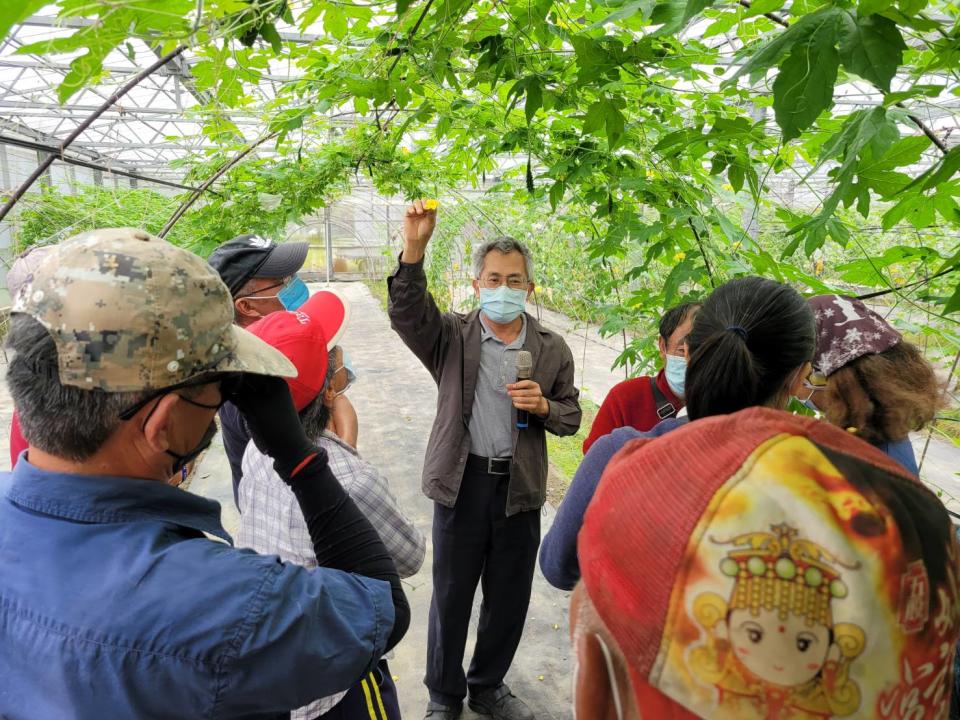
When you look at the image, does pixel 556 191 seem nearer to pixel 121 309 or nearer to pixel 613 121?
pixel 613 121

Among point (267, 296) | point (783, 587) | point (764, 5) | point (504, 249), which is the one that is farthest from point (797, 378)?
point (267, 296)

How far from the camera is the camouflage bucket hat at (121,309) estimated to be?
32.4 inches

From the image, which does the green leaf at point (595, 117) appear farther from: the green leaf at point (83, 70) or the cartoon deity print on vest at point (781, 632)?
the cartoon deity print on vest at point (781, 632)

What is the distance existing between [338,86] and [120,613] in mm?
1786

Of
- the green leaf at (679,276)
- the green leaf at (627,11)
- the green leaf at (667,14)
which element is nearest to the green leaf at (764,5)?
the green leaf at (667,14)

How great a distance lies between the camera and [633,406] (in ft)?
7.54

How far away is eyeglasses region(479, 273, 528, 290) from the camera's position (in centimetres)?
266

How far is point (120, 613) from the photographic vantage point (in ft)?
2.62

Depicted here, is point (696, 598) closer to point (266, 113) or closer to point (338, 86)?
point (338, 86)

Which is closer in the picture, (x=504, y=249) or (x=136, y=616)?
(x=136, y=616)

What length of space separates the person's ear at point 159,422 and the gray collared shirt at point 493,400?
167cm

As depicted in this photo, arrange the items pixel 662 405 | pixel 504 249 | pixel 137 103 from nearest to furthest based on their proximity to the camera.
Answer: pixel 662 405 → pixel 504 249 → pixel 137 103

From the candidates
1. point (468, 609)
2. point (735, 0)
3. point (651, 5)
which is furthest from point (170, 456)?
point (468, 609)

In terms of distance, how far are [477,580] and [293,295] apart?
4.79 feet
